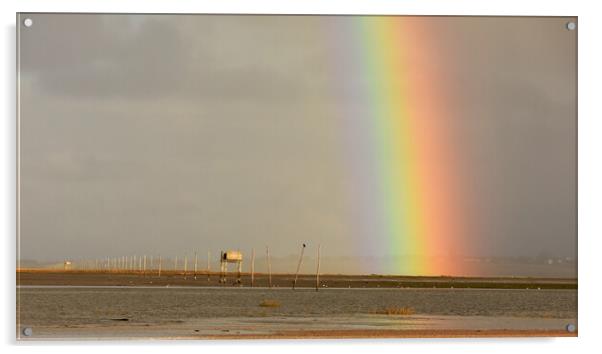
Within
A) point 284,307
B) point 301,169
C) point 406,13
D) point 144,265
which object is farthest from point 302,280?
point 406,13

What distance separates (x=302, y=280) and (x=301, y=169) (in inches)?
29.2

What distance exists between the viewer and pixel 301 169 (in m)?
11.3

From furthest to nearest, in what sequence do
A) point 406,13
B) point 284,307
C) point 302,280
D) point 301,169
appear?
point 284,307 → point 302,280 → point 301,169 → point 406,13

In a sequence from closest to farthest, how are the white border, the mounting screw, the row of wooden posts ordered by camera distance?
the white border, the mounting screw, the row of wooden posts

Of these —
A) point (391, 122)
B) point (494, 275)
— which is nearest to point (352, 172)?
point (391, 122)

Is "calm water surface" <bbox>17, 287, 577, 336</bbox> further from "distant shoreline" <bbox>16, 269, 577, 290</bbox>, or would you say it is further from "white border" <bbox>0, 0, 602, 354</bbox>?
"white border" <bbox>0, 0, 602, 354</bbox>

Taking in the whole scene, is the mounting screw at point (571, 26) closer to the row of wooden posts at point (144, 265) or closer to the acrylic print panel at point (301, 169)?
the acrylic print panel at point (301, 169)

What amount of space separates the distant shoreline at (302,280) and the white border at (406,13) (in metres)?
0.23

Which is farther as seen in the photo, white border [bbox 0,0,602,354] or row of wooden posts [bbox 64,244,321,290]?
row of wooden posts [bbox 64,244,321,290]

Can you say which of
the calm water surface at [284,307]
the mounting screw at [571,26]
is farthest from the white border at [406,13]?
the calm water surface at [284,307]

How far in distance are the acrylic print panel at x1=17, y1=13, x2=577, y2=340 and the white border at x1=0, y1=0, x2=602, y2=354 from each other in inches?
2.4

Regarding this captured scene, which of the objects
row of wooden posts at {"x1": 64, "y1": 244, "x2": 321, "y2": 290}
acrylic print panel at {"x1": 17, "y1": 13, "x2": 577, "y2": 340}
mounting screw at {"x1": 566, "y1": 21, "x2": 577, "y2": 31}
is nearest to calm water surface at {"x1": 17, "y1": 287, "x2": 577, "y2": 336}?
acrylic print panel at {"x1": 17, "y1": 13, "x2": 577, "y2": 340}

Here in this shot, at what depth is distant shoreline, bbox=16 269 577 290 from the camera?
1125 centimetres

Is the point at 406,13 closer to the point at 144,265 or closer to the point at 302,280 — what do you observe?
the point at 302,280
